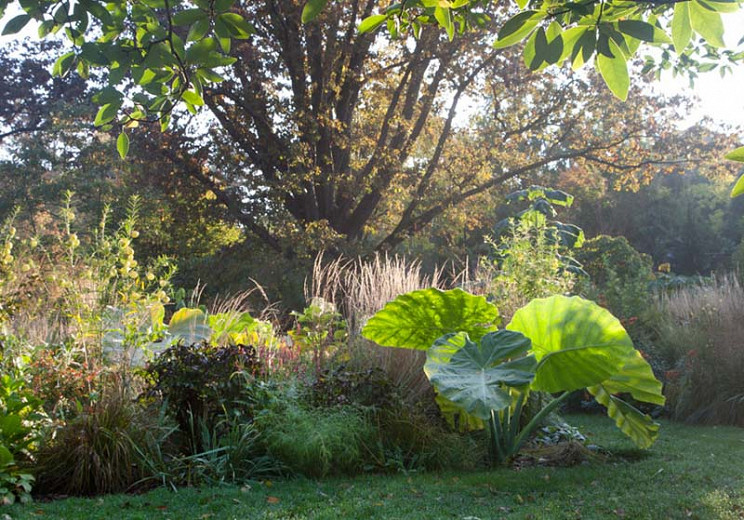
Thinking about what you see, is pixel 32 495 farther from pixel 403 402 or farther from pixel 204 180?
pixel 204 180

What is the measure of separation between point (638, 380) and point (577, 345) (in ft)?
1.97

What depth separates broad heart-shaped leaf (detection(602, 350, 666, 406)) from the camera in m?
4.52

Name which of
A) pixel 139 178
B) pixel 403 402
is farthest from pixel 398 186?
pixel 403 402

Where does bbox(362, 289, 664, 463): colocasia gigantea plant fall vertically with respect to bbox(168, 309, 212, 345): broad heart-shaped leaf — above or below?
below

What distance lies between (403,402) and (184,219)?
10.4 meters

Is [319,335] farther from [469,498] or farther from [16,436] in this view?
[16,436]

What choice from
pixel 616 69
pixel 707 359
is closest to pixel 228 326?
pixel 616 69

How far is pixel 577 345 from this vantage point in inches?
172

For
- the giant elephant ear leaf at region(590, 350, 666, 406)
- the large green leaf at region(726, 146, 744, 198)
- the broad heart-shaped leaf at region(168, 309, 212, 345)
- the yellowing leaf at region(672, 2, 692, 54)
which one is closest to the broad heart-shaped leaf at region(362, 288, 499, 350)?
the giant elephant ear leaf at region(590, 350, 666, 406)

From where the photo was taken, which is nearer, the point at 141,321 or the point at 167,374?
the point at 167,374

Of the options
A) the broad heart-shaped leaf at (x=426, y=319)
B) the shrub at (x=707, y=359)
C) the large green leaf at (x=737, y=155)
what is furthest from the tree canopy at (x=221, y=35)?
the shrub at (x=707, y=359)

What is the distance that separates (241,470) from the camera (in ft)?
13.1

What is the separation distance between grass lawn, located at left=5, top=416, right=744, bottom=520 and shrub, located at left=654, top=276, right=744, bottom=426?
245 centimetres

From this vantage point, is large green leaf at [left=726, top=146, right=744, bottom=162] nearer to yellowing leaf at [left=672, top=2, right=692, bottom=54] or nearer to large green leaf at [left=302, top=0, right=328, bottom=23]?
yellowing leaf at [left=672, top=2, right=692, bottom=54]
